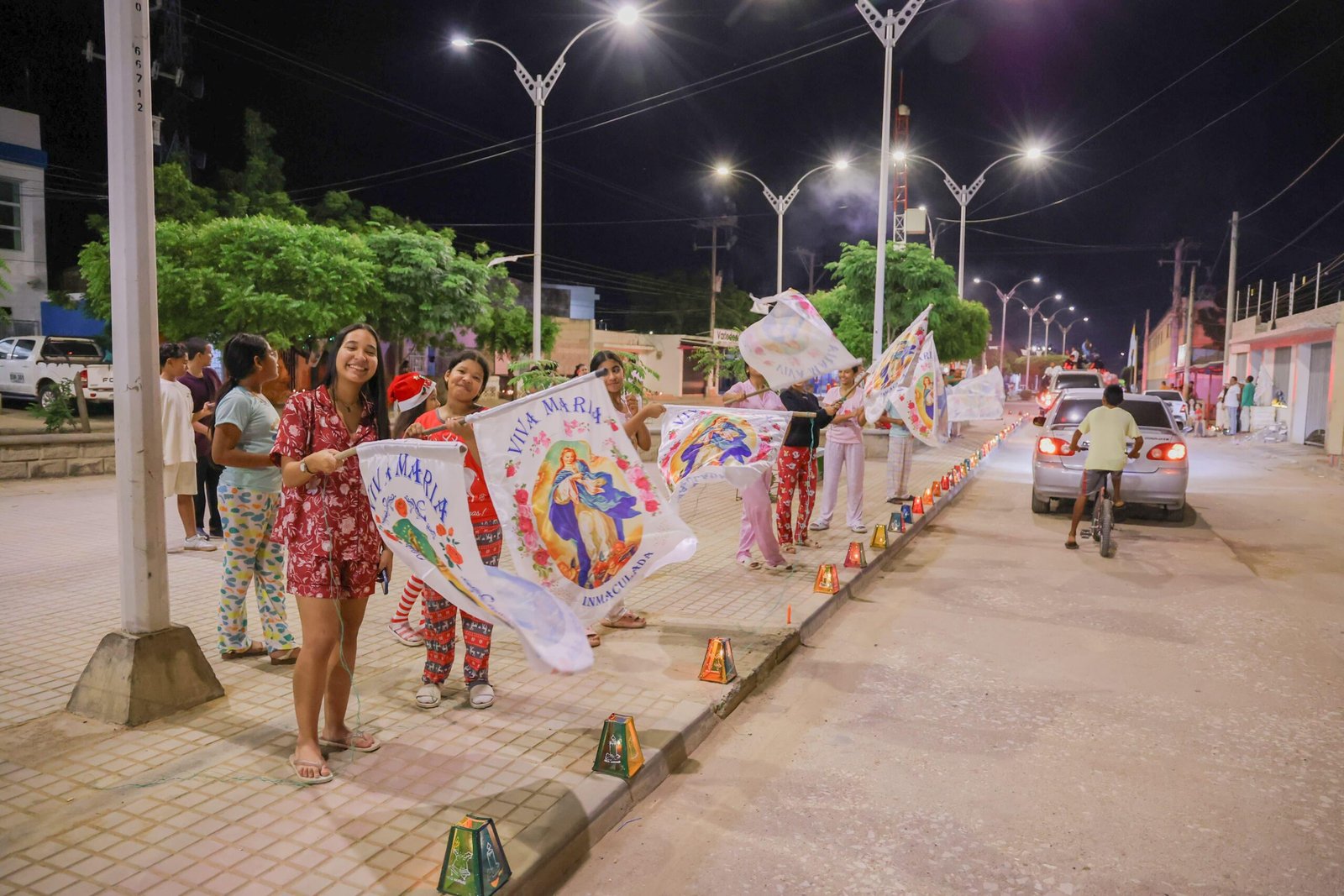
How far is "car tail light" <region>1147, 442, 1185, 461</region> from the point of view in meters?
11.7

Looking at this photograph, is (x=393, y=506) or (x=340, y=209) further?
(x=340, y=209)

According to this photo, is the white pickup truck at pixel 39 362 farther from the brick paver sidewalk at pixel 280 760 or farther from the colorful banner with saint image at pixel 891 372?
the colorful banner with saint image at pixel 891 372

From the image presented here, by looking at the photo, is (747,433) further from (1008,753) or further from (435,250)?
(435,250)

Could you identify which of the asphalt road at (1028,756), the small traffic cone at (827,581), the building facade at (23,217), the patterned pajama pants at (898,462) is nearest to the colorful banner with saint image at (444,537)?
the asphalt road at (1028,756)

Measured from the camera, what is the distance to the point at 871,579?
8719mm

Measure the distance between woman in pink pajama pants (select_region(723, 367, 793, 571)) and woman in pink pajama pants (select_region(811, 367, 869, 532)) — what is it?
1401 millimetres

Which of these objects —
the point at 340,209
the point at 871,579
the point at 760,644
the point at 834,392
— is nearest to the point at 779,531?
the point at 871,579

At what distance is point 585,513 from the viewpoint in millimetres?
4348

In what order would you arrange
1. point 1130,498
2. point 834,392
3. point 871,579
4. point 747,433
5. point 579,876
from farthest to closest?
→ point 1130,498 → point 834,392 → point 871,579 → point 747,433 → point 579,876

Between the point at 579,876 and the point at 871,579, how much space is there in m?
5.68

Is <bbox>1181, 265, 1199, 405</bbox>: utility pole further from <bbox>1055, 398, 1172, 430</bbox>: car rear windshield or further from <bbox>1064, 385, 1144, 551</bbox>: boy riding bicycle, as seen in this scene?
<bbox>1064, 385, 1144, 551</bbox>: boy riding bicycle

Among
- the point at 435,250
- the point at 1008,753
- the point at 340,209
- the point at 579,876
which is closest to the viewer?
the point at 579,876

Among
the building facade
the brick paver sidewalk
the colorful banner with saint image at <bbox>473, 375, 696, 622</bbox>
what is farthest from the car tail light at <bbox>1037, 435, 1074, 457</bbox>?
the building facade

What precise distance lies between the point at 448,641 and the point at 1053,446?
32.6 ft
